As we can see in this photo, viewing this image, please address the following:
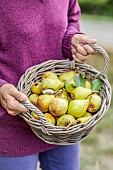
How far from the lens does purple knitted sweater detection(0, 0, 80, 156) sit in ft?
4.62

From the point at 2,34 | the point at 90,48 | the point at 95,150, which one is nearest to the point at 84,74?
the point at 90,48

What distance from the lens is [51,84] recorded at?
142 centimetres

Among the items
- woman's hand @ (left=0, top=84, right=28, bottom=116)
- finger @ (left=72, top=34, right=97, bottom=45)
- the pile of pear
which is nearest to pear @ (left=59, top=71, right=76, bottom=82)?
the pile of pear

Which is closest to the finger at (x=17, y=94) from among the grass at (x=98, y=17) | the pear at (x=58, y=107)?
the pear at (x=58, y=107)

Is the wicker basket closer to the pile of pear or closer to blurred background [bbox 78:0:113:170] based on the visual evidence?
the pile of pear

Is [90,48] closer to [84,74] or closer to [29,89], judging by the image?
[84,74]

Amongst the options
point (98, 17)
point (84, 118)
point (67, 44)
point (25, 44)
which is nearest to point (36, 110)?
point (84, 118)

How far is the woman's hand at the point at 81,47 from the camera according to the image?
1507 mm

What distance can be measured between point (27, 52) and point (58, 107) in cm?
23

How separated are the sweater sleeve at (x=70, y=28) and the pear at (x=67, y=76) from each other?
99mm

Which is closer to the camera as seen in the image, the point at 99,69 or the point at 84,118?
the point at 84,118

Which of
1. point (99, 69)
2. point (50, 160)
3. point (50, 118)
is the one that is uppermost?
→ point (50, 118)

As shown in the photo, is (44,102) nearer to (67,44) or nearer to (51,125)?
(51,125)

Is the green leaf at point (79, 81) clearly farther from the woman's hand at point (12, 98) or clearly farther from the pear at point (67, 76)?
the woman's hand at point (12, 98)
